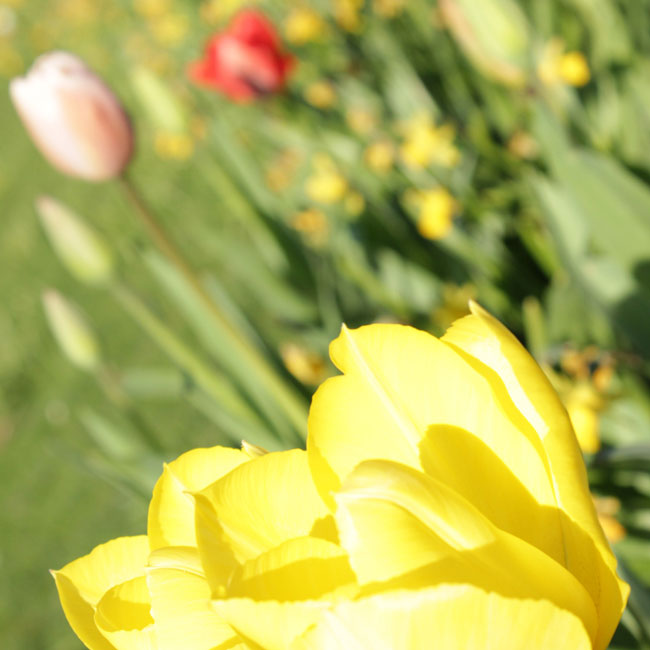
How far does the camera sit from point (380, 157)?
1.50 meters

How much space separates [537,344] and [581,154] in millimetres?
316

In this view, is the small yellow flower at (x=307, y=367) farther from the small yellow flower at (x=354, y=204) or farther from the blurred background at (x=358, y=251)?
the small yellow flower at (x=354, y=204)

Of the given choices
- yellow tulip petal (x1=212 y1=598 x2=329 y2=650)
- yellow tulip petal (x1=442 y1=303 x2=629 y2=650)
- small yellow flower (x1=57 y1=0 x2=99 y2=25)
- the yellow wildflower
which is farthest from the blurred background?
small yellow flower (x1=57 y1=0 x2=99 y2=25)

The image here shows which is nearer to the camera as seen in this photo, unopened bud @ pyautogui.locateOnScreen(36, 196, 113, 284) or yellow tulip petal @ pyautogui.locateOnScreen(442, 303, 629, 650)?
yellow tulip petal @ pyautogui.locateOnScreen(442, 303, 629, 650)

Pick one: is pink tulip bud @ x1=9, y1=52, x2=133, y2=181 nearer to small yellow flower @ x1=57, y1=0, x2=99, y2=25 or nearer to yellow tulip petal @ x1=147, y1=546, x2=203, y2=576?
yellow tulip petal @ x1=147, y1=546, x2=203, y2=576

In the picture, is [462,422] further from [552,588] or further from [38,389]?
[38,389]

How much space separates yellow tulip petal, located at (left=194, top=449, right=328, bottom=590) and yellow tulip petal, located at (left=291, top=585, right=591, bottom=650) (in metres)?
0.05

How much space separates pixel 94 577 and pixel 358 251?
992 millimetres

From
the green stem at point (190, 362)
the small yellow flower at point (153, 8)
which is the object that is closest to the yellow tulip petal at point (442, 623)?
the green stem at point (190, 362)

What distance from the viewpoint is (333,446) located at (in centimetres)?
35

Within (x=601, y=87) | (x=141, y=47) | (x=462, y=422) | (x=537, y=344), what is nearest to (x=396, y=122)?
(x=601, y=87)

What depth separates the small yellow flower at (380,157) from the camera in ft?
4.92

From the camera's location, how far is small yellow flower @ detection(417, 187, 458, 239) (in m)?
1.19

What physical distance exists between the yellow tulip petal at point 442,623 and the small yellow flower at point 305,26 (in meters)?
1.85
